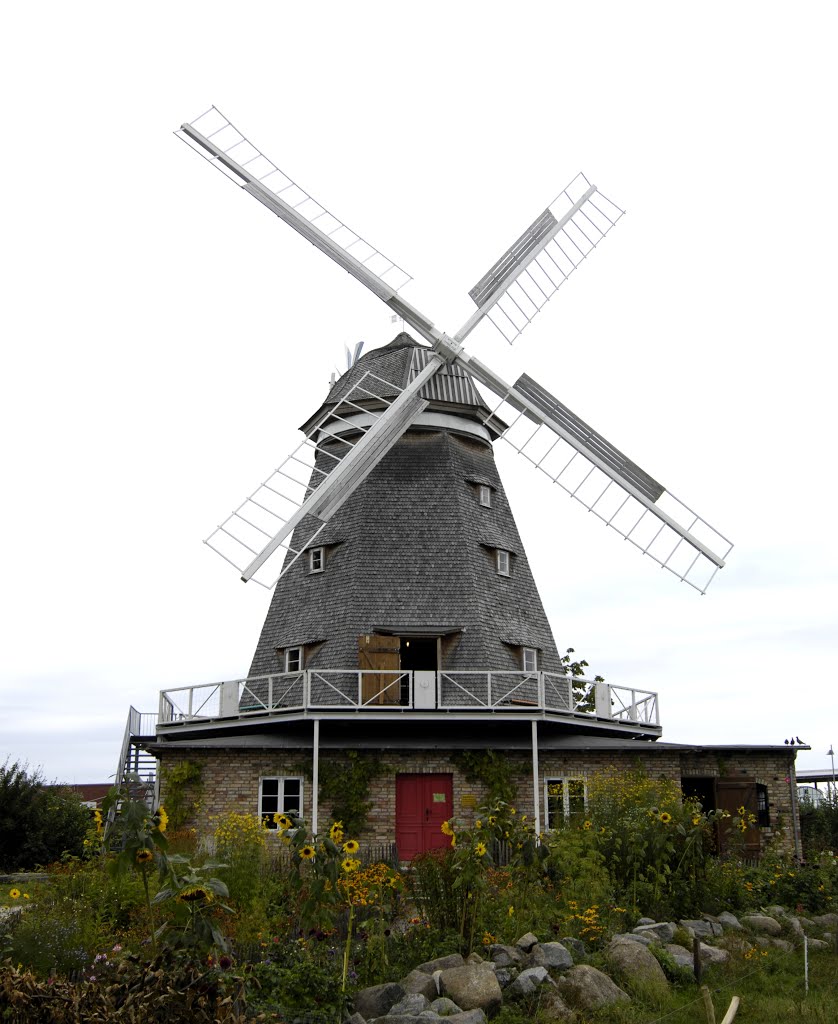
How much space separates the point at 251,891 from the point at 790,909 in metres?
7.65

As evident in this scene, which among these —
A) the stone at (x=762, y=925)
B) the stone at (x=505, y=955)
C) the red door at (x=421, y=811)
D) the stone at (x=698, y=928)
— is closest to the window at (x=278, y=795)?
the red door at (x=421, y=811)

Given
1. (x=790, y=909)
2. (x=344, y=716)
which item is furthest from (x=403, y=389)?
(x=790, y=909)

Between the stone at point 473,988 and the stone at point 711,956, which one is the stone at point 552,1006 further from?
the stone at point 711,956

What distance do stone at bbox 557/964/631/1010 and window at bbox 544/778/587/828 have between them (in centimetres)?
893

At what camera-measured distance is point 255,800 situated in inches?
761

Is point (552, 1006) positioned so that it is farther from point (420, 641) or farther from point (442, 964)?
point (420, 641)

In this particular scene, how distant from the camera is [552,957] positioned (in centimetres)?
1059

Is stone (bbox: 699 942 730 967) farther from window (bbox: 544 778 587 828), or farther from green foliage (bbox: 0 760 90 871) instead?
green foliage (bbox: 0 760 90 871)

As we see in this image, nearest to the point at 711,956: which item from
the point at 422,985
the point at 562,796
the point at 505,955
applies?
the point at 505,955

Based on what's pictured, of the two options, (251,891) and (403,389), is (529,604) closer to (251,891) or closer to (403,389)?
(403,389)

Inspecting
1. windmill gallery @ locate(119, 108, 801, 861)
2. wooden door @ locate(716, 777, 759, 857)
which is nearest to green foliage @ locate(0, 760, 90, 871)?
windmill gallery @ locate(119, 108, 801, 861)

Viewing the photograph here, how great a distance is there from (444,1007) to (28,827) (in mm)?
16156

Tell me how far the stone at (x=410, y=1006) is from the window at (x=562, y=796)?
10.2m

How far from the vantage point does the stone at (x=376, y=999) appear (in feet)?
30.0
